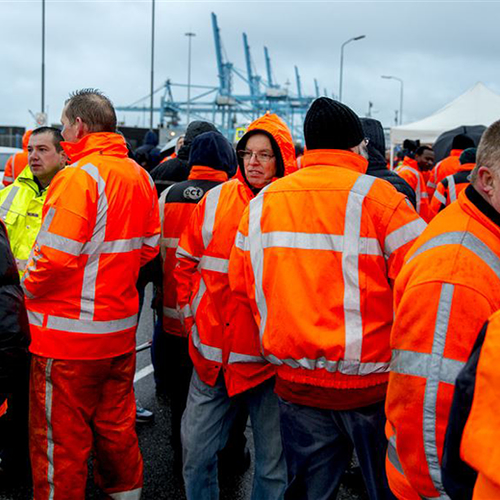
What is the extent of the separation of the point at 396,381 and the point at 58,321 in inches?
74.5

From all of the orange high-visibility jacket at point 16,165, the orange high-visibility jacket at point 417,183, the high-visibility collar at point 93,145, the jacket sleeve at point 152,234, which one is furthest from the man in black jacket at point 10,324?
the orange high-visibility jacket at point 417,183

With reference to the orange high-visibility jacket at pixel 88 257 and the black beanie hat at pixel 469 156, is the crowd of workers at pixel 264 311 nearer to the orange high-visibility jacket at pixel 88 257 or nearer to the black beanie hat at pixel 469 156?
the orange high-visibility jacket at pixel 88 257

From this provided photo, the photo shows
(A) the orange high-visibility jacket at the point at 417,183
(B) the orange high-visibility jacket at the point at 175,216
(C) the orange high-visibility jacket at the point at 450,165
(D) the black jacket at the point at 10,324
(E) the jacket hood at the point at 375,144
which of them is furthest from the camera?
(A) the orange high-visibility jacket at the point at 417,183

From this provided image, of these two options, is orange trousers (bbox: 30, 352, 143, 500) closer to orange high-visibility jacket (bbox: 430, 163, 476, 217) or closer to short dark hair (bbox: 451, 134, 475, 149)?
orange high-visibility jacket (bbox: 430, 163, 476, 217)

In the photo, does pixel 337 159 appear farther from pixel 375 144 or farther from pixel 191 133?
pixel 191 133

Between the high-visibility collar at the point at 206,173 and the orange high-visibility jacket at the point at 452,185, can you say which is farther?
the orange high-visibility jacket at the point at 452,185

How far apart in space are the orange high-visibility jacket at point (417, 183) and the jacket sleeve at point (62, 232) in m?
4.94

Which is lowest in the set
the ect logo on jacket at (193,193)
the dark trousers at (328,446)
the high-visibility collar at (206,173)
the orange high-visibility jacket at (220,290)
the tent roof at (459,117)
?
the dark trousers at (328,446)

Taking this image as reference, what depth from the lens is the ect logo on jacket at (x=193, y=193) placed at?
4.00 metres

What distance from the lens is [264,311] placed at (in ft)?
8.45

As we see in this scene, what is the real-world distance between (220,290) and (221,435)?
716 mm

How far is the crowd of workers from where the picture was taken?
1.76m

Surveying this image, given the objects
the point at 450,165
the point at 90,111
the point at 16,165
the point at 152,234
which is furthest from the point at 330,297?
the point at 450,165

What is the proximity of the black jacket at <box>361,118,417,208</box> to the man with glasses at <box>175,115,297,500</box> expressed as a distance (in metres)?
0.82
